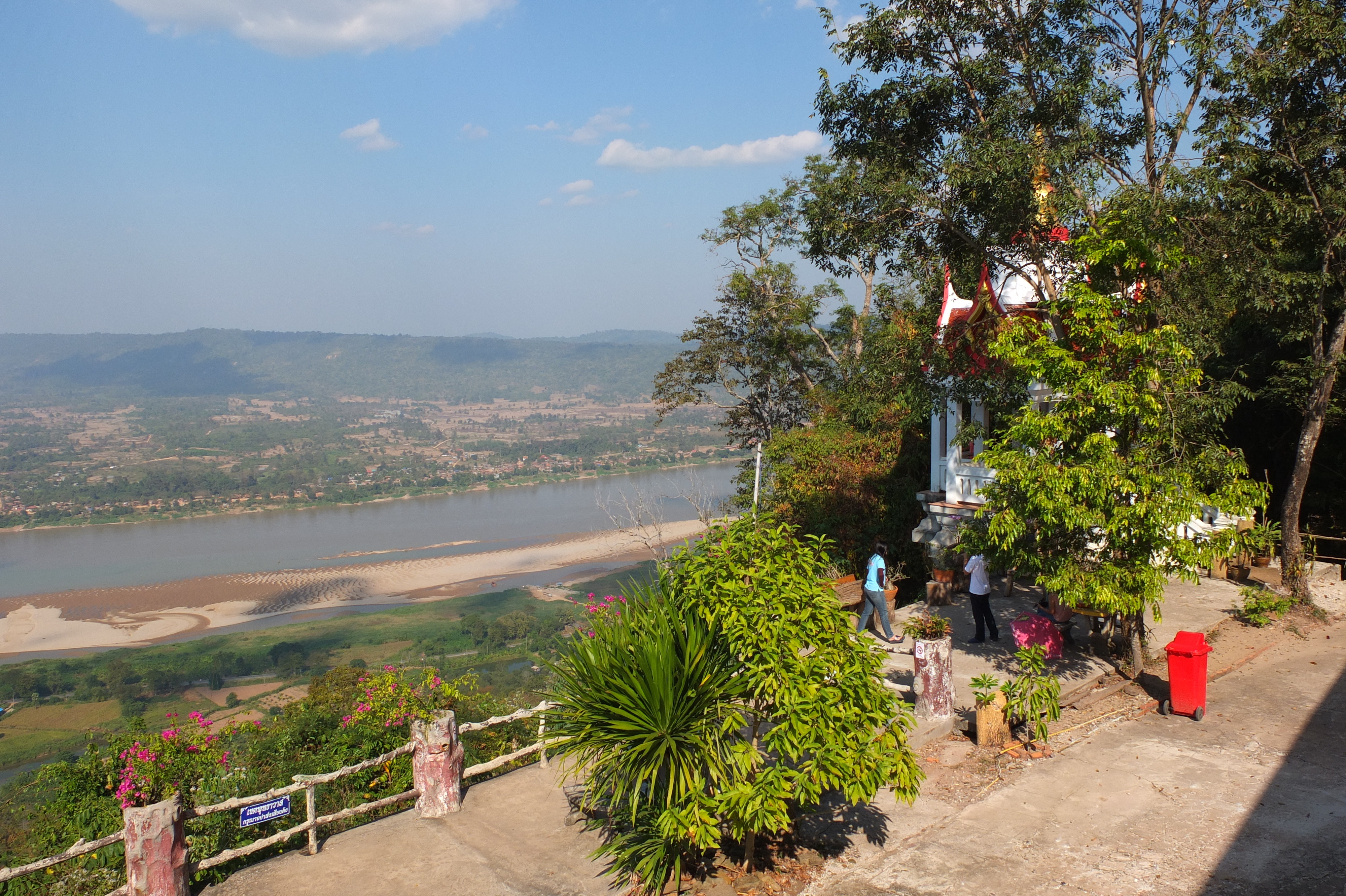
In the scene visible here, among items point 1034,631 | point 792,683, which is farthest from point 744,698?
point 1034,631

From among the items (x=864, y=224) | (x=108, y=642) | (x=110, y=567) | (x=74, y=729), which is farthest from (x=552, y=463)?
(x=864, y=224)

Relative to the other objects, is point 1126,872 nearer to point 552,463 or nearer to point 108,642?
point 108,642

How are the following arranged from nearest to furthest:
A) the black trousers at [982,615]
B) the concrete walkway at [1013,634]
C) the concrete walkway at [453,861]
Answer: the concrete walkway at [453,861] → the concrete walkway at [1013,634] → the black trousers at [982,615]

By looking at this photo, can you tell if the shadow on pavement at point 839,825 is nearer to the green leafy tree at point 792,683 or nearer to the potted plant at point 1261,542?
the green leafy tree at point 792,683

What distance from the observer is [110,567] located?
5934 centimetres

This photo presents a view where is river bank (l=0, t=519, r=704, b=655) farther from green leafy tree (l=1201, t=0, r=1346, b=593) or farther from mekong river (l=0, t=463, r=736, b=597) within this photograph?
green leafy tree (l=1201, t=0, r=1346, b=593)

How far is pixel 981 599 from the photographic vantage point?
11023 mm

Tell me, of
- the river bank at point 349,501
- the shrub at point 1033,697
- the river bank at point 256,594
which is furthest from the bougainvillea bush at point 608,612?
the river bank at point 349,501

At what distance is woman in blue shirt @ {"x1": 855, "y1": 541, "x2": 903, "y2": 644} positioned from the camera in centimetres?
1120

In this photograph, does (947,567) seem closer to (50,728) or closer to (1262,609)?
(1262,609)

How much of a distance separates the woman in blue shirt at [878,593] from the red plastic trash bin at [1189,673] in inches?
124

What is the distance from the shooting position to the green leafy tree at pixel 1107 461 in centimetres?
874

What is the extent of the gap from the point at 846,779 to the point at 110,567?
217 feet

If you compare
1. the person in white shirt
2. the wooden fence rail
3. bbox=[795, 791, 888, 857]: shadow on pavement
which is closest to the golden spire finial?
the person in white shirt
